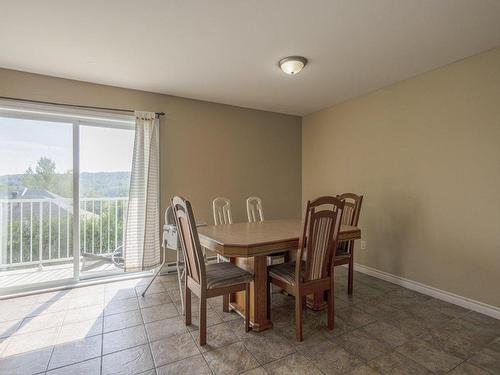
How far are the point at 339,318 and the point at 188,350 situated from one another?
127 cm

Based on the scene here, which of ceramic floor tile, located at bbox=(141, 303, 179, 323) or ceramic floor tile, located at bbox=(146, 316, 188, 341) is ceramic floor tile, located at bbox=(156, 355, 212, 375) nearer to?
ceramic floor tile, located at bbox=(146, 316, 188, 341)

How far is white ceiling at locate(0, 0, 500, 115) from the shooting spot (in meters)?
1.86

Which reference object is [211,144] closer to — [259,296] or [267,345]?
[259,296]

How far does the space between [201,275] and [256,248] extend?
1.40 ft

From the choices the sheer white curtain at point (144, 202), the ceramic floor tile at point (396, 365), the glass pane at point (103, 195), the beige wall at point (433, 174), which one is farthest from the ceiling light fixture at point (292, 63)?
the ceramic floor tile at point (396, 365)

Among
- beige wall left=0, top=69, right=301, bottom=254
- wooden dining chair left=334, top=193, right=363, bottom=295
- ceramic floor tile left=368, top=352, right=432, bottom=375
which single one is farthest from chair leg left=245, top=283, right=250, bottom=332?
beige wall left=0, top=69, right=301, bottom=254

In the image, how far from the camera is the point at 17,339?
204 centimetres

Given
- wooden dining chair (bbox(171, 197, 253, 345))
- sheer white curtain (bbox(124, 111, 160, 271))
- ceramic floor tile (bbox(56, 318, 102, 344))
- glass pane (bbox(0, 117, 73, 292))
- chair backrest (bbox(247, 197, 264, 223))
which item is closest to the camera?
wooden dining chair (bbox(171, 197, 253, 345))

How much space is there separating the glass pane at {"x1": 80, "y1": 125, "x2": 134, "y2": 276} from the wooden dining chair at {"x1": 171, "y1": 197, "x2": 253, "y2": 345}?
1.70 metres

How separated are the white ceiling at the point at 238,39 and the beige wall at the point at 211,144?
19cm

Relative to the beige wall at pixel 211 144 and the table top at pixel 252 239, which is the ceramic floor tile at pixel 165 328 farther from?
the beige wall at pixel 211 144

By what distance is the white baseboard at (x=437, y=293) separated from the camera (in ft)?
7.82

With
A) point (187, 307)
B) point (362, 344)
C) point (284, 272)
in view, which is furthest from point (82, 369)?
point (362, 344)

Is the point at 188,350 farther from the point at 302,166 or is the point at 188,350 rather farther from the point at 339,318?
the point at 302,166
